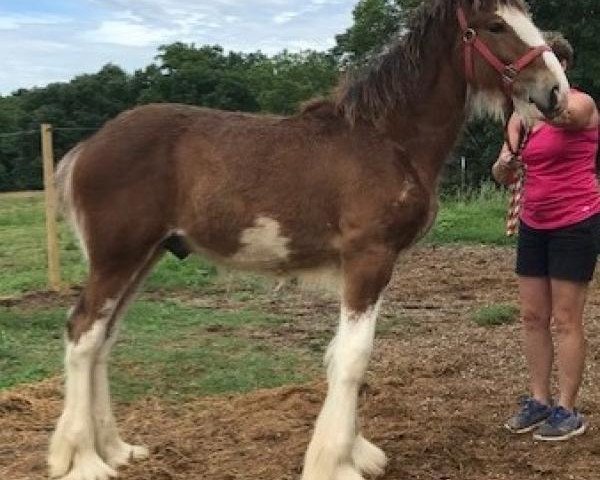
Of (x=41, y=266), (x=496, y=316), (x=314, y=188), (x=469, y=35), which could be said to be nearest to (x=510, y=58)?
(x=469, y=35)

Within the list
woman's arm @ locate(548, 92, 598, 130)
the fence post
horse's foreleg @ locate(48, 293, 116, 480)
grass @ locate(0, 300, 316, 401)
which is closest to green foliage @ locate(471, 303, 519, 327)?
grass @ locate(0, 300, 316, 401)

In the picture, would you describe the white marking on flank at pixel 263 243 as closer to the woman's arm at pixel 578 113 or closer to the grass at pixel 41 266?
the woman's arm at pixel 578 113

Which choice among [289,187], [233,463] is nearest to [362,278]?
[289,187]

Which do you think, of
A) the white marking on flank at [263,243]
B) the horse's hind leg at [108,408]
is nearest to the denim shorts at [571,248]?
the white marking on flank at [263,243]

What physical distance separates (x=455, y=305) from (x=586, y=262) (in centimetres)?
444

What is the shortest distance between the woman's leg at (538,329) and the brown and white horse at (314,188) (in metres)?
0.98

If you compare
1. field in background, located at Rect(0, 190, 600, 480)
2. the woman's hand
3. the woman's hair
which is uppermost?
the woman's hair

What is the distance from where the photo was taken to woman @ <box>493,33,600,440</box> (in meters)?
4.48

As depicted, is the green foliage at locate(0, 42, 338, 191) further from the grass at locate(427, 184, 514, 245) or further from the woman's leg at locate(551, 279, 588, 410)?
the woman's leg at locate(551, 279, 588, 410)

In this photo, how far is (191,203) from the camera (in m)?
4.25

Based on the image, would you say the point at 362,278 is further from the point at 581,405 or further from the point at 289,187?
the point at 581,405

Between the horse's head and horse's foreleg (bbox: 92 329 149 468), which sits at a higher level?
the horse's head

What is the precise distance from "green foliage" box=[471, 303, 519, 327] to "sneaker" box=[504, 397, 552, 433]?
9.58 feet

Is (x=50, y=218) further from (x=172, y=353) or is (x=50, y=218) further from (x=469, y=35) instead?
(x=469, y=35)
